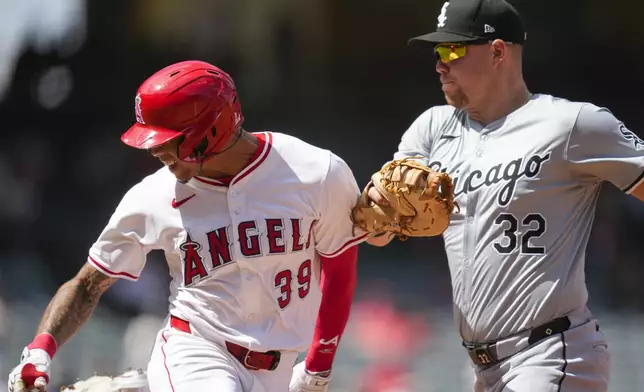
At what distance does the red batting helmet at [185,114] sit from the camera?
10.1 ft

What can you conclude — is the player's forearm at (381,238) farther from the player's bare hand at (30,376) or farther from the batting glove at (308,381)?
the player's bare hand at (30,376)

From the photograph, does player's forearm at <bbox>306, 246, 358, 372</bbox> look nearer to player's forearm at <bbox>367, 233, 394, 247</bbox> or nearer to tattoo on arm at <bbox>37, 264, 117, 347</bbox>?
player's forearm at <bbox>367, 233, 394, 247</bbox>

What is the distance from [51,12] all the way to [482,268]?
491cm

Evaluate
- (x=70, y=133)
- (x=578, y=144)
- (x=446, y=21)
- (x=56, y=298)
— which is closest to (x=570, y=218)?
(x=578, y=144)

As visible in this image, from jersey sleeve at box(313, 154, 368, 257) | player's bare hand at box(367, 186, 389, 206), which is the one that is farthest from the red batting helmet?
player's bare hand at box(367, 186, 389, 206)

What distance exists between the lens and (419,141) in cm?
349

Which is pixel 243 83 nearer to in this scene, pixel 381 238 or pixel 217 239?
pixel 381 238

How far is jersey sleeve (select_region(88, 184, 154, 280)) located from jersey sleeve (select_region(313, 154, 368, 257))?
1.85ft

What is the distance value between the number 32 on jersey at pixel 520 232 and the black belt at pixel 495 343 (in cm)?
23

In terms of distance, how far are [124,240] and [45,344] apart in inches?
16.7

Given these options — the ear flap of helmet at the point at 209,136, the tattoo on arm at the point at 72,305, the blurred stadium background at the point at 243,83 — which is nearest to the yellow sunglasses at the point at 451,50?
the ear flap of helmet at the point at 209,136

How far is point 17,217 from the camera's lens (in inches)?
Result: 280

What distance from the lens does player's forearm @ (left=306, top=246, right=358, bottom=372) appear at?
3.52 metres

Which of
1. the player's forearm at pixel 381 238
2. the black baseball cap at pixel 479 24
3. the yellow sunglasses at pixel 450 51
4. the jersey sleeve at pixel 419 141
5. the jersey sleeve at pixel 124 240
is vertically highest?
the black baseball cap at pixel 479 24
